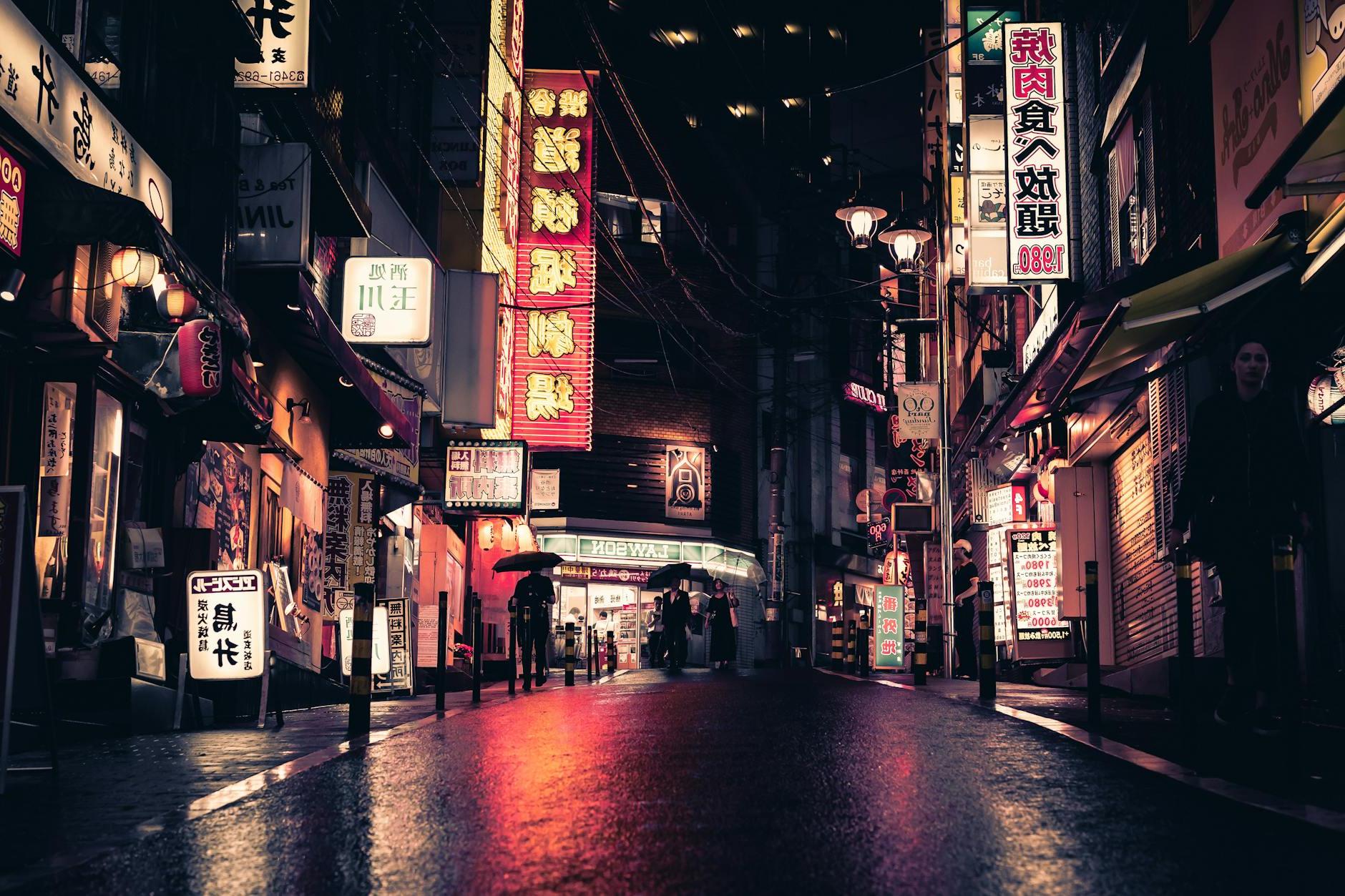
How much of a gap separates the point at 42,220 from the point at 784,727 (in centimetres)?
652

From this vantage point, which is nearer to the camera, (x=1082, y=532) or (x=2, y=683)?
(x=2, y=683)

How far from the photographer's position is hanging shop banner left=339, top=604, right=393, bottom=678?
18.5 metres

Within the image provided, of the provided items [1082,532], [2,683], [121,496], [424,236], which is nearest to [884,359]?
[424,236]

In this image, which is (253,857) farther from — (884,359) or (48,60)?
(884,359)

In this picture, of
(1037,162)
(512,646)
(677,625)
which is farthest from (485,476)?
(1037,162)

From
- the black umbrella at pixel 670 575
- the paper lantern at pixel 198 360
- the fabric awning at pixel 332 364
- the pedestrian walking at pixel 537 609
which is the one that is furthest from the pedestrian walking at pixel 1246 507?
the black umbrella at pixel 670 575

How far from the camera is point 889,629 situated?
107ft

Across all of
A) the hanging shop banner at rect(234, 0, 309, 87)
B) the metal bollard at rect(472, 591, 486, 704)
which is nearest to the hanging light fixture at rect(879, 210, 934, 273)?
the hanging shop banner at rect(234, 0, 309, 87)

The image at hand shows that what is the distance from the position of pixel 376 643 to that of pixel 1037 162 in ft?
35.3

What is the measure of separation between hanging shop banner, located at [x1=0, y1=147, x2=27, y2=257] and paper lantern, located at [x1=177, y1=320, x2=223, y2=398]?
2613 mm

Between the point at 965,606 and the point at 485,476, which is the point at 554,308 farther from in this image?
the point at 965,606

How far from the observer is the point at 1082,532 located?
814 inches

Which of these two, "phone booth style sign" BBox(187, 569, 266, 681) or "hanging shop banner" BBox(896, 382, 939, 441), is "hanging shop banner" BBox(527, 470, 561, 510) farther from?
"phone booth style sign" BBox(187, 569, 266, 681)

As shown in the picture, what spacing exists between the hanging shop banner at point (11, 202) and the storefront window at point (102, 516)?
277 cm
